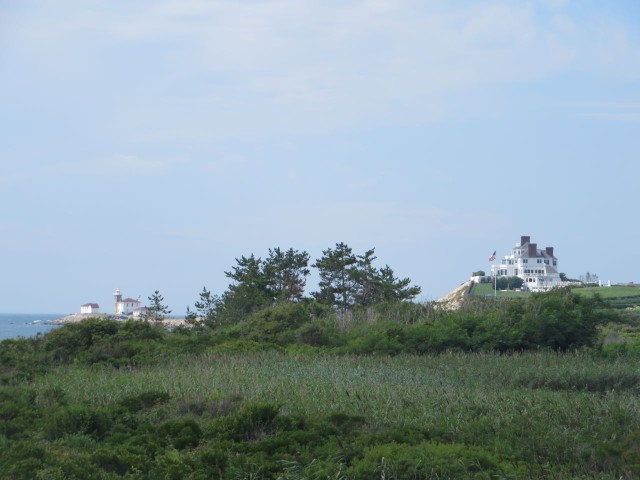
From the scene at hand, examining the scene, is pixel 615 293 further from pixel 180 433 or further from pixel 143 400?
pixel 180 433

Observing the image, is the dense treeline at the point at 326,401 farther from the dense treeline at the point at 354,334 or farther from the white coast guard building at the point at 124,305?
the white coast guard building at the point at 124,305

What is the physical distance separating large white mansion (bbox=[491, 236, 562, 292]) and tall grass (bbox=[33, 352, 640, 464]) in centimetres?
7132

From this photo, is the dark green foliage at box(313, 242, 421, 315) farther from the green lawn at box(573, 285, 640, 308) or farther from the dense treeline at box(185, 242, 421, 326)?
the green lawn at box(573, 285, 640, 308)

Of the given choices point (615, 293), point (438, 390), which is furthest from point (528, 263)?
point (438, 390)

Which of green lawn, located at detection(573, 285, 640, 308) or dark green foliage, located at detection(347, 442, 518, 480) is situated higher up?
green lawn, located at detection(573, 285, 640, 308)

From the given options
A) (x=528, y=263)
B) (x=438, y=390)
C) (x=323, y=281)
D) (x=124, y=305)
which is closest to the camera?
(x=438, y=390)

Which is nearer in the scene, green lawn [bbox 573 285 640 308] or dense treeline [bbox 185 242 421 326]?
dense treeline [bbox 185 242 421 326]

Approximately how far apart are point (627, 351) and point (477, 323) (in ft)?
13.6

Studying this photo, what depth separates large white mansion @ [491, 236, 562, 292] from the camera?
3482 inches

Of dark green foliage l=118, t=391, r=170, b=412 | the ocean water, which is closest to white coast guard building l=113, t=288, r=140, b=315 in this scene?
the ocean water

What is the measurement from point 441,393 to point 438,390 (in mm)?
439

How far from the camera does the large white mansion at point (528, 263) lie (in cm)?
8844

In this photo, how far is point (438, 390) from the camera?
12.6m

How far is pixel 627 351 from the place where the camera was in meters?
20.7
